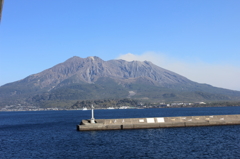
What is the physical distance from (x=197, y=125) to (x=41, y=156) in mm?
30032

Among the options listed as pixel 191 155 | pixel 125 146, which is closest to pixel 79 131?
pixel 125 146

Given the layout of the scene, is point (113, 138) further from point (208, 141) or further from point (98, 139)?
point (208, 141)

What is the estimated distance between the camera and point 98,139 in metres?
40.7

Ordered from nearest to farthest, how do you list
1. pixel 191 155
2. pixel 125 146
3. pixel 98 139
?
1. pixel 191 155
2. pixel 125 146
3. pixel 98 139

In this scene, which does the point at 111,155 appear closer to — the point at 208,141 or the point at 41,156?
the point at 41,156

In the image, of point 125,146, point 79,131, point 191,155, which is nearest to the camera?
point 191,155

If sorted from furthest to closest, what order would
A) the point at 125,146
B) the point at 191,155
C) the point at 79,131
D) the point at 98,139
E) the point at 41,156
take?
the point at 79,131 < the point at 98,139 < the point at 125,146 < the point at 41,156 < the point at 191,155

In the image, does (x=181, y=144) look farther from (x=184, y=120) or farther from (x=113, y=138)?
(x=184, y=120)

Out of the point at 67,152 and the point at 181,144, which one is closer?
the point at 67,152

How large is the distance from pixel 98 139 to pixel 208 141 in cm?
1425

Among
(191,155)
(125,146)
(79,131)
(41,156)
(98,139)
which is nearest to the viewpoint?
(191,155)

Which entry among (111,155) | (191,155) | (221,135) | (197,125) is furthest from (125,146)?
(197,125)

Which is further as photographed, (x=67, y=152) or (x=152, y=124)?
(x=152, y=124)

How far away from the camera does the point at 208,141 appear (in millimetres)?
36656
